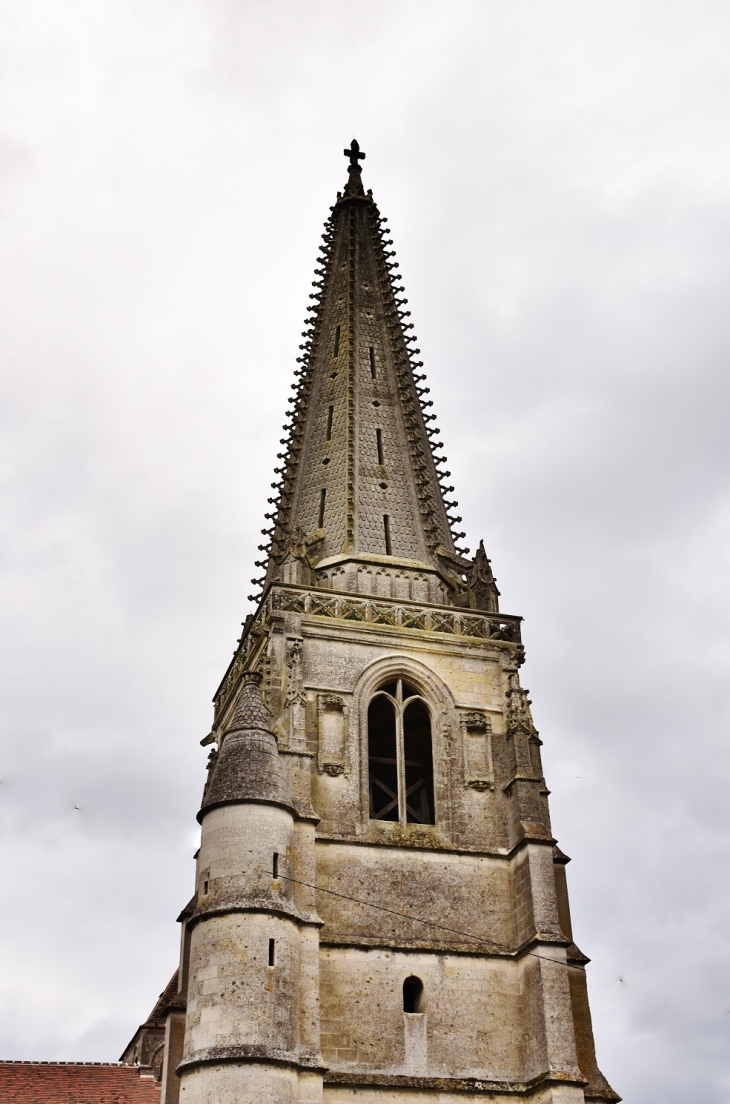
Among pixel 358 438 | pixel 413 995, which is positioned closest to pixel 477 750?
pixel 413 995

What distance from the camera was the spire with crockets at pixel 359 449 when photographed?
32688 mm

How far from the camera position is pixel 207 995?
23094 mm

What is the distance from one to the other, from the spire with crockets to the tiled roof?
10.5 meters

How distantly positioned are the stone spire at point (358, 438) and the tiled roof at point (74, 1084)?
11189 mm

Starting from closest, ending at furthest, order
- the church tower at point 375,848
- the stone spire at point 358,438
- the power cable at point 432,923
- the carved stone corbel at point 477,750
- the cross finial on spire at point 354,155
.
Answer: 1. the church tower at point 375,848
2. the power cable at point 432,923
3. the carved stone corbel at point 477,750
4. the stone spire at point 358,438
5. the cross finial on spire at point 354,155

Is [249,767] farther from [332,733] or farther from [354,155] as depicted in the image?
[354,155]

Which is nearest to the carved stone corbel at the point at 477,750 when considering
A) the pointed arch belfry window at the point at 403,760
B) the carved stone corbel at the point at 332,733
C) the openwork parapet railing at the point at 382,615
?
the pointed arch belfry window at the point at 403,760

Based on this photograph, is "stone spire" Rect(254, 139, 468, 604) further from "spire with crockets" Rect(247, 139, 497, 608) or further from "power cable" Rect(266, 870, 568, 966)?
"power cable" Rect(266, 870, 568, 966)

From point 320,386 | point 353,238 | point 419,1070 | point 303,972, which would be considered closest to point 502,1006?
point 419,1070

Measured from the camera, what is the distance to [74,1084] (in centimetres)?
2608

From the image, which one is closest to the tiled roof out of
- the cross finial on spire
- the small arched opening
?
the small arched opening

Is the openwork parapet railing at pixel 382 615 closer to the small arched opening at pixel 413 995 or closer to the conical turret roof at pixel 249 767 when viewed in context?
the conical turret roof at pixel 249 767

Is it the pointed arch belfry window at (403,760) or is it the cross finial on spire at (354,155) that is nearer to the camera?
the pointed arch belfry window at (403,760)

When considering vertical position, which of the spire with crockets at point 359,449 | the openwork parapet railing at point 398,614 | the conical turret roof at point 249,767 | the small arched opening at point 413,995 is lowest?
the small arched opening at point 413,995
